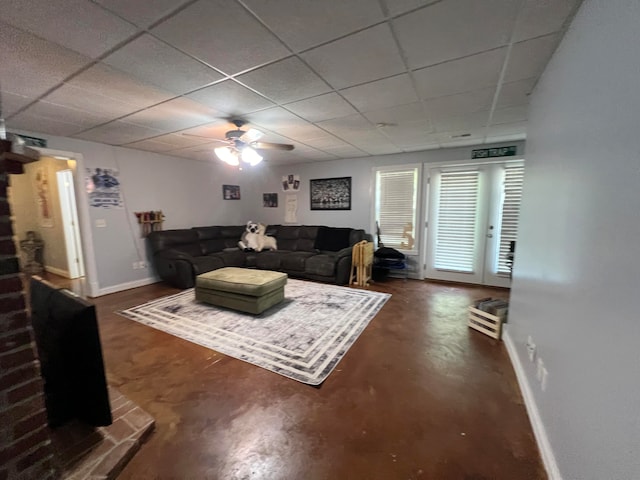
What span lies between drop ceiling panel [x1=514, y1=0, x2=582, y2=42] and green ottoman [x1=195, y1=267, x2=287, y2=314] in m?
3.03

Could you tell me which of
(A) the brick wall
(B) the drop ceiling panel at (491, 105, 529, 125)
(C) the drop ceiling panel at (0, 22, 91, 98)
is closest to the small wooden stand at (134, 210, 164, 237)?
(C) the drop ceiling panel at (0, 22, 91, 98)

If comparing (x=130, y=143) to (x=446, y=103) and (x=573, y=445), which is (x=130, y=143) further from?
(x=573, y=445)

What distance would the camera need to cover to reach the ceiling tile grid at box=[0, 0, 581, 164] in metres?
1.29

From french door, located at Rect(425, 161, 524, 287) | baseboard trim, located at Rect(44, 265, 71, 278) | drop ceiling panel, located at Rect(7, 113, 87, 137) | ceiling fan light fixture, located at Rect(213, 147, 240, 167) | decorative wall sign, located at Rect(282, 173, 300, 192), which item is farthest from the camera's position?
decorative wall sign, located at Rect(282, 173, 300, 192)

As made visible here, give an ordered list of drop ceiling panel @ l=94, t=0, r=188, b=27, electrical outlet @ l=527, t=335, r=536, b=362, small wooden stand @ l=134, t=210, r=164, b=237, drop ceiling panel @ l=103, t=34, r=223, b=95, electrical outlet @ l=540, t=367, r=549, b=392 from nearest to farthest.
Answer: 1. drop ceiling panel @ l=94, t=0, r=188, b=27
2. electrical outlet @ l=540, t=367, r=549, b=392
3. drop ceiling panel @ l=103, t=34, r=223, b=95
4. electrical outlet @ l=527, t=335, r=536, b=362
5. small wooden stand @ l=134, t=210, r=164, b=237

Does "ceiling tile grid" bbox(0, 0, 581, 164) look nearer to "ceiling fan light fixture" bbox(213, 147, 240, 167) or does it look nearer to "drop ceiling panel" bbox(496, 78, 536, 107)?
"drop ceiling panel" bbox(496, 78, 536, 107)

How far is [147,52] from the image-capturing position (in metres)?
1.60

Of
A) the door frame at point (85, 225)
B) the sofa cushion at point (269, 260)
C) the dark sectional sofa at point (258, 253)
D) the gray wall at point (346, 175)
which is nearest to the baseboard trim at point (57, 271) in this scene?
the door frame at point (85, 225)

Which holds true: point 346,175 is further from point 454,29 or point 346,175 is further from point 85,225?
point 85,225

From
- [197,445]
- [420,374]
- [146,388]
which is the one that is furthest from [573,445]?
[146,388]

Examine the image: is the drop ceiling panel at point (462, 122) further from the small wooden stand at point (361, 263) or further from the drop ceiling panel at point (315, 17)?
the small wooden stand at point (361, 263)

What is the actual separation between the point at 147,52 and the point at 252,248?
13.4 feet

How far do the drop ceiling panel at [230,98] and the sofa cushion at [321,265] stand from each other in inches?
106

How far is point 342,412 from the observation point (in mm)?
1696
